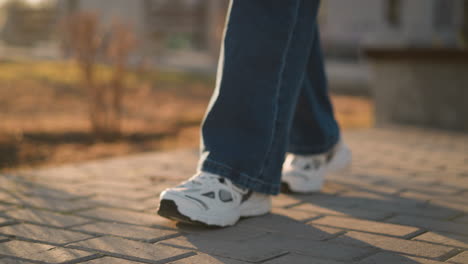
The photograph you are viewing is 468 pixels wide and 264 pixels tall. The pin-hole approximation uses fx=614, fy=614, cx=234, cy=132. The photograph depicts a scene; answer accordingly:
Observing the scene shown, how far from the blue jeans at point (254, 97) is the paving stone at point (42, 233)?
439mm

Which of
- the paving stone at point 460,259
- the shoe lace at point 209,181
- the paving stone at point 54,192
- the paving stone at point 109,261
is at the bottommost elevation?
the paving stone at point 54,192

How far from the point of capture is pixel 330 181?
2.63m

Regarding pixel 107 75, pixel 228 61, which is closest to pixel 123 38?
pixel 228 61

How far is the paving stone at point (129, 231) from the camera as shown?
1.66 metres

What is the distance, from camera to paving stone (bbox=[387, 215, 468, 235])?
5.90 ft

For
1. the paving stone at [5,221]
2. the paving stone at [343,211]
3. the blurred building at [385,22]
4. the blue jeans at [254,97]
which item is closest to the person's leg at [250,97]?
the blue jeans at [254,97]

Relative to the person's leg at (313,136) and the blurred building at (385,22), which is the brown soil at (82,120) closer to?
the person's leg at (313,136)

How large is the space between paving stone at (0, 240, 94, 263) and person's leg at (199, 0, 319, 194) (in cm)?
51

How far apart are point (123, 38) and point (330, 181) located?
9.19ft

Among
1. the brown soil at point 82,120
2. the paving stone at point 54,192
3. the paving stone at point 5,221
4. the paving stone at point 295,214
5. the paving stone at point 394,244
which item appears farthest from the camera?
the brown soil at point 82,120

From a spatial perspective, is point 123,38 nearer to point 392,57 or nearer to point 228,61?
point 392,57

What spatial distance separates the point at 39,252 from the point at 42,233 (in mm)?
186

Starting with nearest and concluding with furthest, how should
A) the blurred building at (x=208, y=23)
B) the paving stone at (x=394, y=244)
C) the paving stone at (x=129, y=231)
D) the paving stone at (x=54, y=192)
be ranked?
1. the paving stone at (x=394, y=244)
2. the paving stone at (x=129, y=231)
3. the paving stone at (x=54, y=192)
4. the blurred building at (x=208, y=23)

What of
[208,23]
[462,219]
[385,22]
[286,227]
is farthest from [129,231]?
[208,23]
